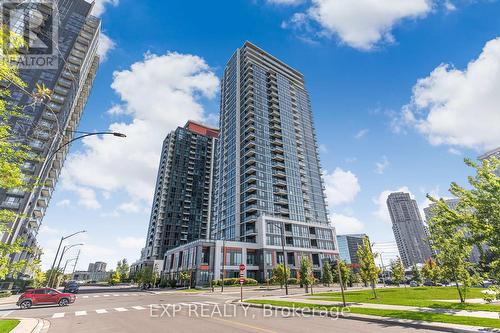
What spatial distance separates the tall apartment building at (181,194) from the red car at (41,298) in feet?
269

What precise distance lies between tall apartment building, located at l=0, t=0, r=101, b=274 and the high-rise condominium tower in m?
46.7

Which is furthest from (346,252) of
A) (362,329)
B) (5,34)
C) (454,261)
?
(5,34)

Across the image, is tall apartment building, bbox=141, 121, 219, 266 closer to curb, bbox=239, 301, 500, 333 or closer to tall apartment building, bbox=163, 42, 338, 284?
tall apartment building, bbox=163, 42, 338, 284

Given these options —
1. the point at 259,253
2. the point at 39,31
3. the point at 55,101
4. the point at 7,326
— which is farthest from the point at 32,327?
the point at 39,31

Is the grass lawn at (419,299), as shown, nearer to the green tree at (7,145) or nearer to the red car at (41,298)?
the green tree at (7,145)

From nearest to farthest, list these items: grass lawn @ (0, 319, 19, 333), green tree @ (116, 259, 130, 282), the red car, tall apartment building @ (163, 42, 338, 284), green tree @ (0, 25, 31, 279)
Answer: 1. green tree @ (0, 25, 31, 279)
2. grass lawn @ (0, 319, 19, 333)
3. the red car
4. tall apartment building @ (163, 42, 338, 284)
5. green tree @ (116, 259, 130, 282)

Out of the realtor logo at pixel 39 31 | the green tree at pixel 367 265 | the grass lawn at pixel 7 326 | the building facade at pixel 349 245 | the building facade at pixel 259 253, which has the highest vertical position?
the realtor logo at pixel 39 31

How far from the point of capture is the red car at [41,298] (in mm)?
21881

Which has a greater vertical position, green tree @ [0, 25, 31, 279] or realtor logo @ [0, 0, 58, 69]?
realtor logo @ [0, 0, 58, 69]

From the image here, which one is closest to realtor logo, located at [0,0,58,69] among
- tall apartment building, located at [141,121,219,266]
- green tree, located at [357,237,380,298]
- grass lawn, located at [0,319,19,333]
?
tall apartment building, located at [141,121,219,266]

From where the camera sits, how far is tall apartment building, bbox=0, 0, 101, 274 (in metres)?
56.8

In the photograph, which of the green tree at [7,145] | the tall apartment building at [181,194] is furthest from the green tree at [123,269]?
the green tree at [7,145]

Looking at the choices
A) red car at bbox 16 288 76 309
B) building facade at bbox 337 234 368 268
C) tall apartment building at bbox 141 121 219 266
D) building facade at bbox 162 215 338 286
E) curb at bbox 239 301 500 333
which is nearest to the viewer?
curb at bbox 239 301 500 333

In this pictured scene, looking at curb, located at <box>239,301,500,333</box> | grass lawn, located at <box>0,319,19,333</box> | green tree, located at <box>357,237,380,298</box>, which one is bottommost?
grass lawn, located at <box>0,319,19,333</box>
